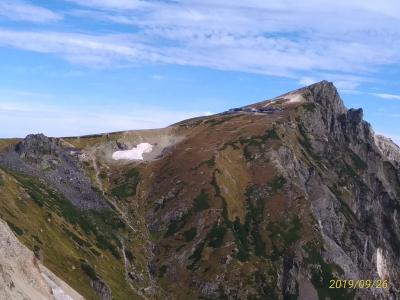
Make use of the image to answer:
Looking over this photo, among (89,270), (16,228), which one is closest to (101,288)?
(89,270)

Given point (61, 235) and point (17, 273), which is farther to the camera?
point (61, 235)

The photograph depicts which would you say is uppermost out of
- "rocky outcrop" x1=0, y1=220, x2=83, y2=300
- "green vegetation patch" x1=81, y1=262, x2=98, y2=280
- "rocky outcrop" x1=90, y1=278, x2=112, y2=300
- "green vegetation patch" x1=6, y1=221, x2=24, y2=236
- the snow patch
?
"rocky outcrop" x1=0, y1=220, x2=83, y2=300

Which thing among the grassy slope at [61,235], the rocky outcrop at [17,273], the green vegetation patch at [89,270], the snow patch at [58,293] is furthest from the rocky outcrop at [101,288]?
the rocky outcrop at [17,273]

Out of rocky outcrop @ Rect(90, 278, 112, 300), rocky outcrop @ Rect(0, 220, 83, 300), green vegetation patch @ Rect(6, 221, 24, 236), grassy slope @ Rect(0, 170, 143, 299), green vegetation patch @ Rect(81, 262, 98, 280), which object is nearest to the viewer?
rocky outcrop @ Rect(0, 220, 83, 300)

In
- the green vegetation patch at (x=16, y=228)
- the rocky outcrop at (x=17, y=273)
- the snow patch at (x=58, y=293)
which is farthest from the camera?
the green vegetation patch at (x=16, y=228)

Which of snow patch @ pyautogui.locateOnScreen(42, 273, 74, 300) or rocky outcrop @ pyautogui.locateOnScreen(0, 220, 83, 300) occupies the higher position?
rocky outcrop @ pyautogui.locateOnScreen(0, 220, 83, 300)

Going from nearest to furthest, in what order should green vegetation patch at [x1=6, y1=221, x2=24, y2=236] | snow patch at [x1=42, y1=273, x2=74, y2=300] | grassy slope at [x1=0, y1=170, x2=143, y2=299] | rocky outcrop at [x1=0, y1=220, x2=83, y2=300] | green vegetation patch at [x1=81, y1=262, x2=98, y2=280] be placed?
rocky outcrop at [x1=0, y1=220, x2=83, y2=300], snow patch at [x1=42, y1=273, x2=74, y2=300], green vegetation patch at [x1=6, y1=221, x2=24, y2=236], grassy slope at [x1=0, y1=170, x2=143, y2=299], green vegetation patch at [x1=81, y1=262, x2=98, y2=280]

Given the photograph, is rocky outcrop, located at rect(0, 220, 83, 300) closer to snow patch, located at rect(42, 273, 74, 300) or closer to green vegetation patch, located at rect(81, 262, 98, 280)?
snow patch, located at rect(42, 273, 74, 300)

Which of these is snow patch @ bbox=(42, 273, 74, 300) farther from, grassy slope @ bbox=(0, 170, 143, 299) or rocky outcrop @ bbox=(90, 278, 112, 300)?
rocky outcrop @ bbox=(90, 278, 112, 300)

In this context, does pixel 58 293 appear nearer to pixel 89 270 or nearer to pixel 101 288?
pixel 101 288

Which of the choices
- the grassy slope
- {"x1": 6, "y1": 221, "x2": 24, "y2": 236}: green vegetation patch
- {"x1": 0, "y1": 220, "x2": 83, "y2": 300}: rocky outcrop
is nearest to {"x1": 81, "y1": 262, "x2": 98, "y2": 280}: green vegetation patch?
the grassy slope

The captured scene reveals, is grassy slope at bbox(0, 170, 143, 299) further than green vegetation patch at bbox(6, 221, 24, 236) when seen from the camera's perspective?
Yes

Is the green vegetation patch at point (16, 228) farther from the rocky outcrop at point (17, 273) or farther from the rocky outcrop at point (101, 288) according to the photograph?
the rocky outcrop at point (17, 273)
